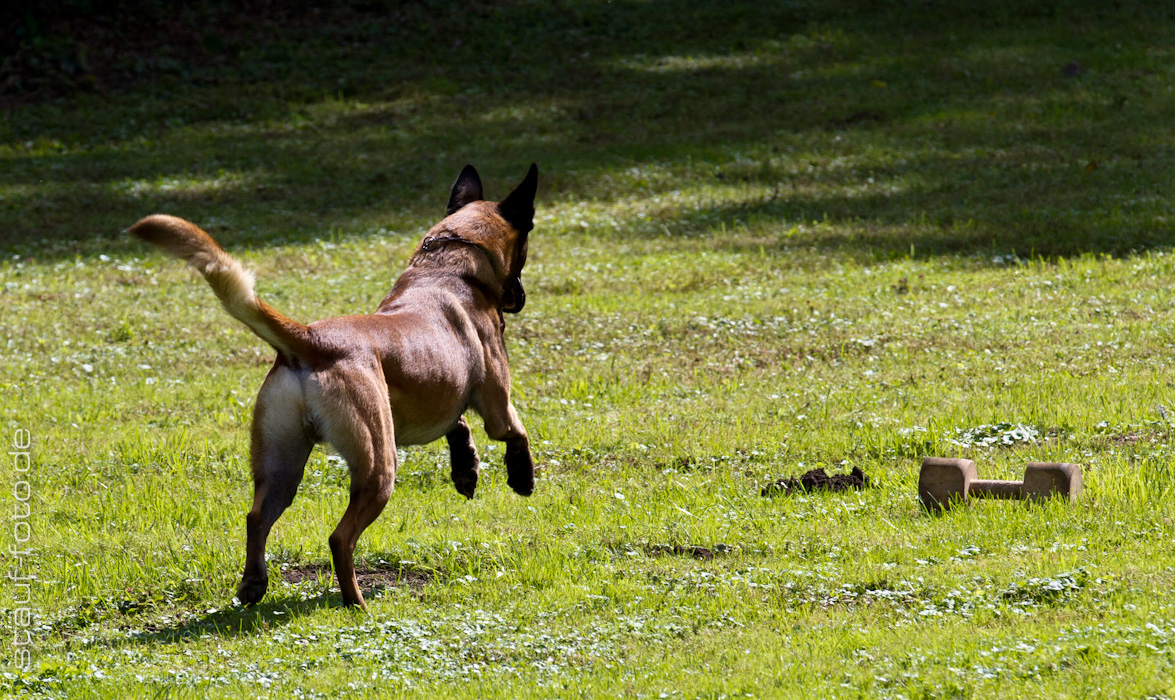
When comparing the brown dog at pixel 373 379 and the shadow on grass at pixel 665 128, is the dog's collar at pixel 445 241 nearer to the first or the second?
the brown dog at pixel 373 379

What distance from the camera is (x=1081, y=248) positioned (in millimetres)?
14766

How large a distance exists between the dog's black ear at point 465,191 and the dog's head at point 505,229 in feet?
0.39

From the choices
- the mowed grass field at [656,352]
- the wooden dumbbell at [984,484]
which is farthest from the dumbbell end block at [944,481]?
the mowed grass field at [656,352]

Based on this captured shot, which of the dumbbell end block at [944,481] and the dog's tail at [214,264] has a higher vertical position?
the dog's tail at [214,264]

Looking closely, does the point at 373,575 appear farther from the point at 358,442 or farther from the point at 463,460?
the point at 358,442

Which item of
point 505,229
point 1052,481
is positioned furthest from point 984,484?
point 505,229

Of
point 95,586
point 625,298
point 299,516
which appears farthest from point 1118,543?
point 625,298

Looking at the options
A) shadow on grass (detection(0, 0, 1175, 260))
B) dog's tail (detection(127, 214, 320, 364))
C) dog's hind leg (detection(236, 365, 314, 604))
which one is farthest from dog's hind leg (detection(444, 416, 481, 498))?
shadow on grass (detection(0, 0, 1175, 260))

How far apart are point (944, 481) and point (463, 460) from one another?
8.43 ft

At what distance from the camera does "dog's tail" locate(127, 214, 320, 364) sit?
514 cm

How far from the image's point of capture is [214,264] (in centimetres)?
518

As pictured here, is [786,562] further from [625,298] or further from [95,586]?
[625,298]

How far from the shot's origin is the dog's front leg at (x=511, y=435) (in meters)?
6.85

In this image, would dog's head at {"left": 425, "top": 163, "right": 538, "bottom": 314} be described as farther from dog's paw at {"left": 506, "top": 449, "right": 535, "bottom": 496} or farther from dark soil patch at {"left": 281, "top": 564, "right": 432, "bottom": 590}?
dark soil patch at {"left": 281, "top": 564, "right": 432, "bottom": 590}
